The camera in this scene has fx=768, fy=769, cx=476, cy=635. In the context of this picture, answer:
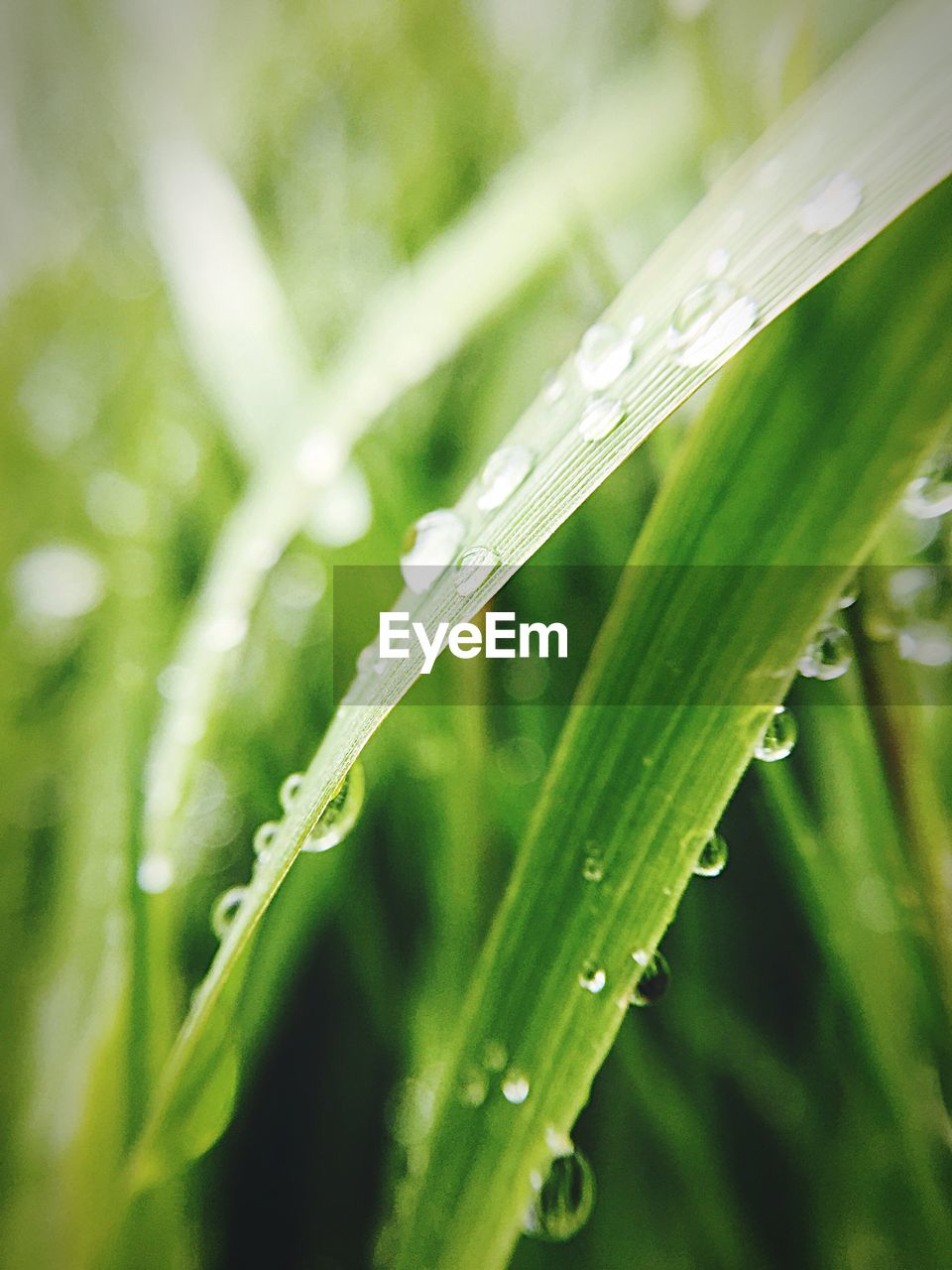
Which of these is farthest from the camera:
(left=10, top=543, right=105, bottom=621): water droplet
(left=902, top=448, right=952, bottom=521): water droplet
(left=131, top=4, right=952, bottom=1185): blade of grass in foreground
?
(left=10, top=543, right=105, bottom=621): water droplet

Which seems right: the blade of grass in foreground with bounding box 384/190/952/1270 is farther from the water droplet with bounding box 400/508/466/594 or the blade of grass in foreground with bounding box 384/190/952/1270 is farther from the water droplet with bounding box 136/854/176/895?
the water droplet with bounding box 136/854/176/895

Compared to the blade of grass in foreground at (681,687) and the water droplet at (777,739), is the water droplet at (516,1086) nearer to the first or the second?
the blade of grass in foreground at (681,687)

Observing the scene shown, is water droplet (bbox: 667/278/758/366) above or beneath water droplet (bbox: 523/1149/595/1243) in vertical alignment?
above

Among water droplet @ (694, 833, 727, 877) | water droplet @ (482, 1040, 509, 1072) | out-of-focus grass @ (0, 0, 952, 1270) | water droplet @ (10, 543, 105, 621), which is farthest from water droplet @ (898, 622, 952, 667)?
water droplet @ (10, 543, 105, 621)

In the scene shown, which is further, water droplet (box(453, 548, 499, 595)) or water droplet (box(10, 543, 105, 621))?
water droplet (box(10, 543, 105, 621))

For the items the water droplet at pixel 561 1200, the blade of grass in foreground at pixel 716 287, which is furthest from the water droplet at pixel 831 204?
the water droplet at pixel 561 1200

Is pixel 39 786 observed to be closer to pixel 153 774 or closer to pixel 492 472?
pixel 153 774
